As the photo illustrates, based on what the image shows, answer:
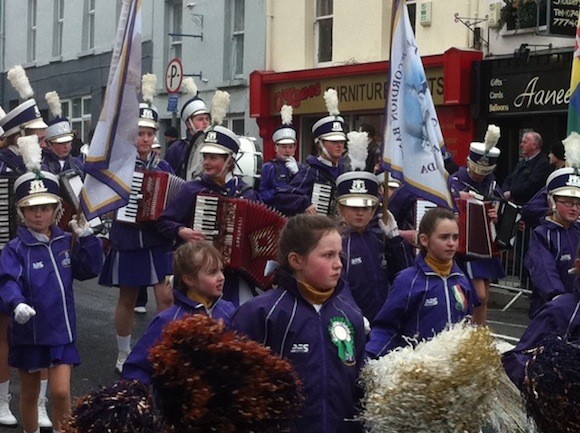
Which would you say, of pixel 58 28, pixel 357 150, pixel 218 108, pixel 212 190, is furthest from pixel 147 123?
pixel 58 28

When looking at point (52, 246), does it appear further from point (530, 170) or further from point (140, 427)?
point (530, 170)

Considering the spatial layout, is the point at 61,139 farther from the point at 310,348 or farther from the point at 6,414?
the point at 310,348

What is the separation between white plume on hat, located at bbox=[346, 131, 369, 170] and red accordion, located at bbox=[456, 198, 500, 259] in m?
2.36

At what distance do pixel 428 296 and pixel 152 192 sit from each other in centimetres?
373

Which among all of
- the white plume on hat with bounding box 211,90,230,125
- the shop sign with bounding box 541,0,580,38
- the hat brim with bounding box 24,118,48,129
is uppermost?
the shop sign with bounding box 541,0,580,38

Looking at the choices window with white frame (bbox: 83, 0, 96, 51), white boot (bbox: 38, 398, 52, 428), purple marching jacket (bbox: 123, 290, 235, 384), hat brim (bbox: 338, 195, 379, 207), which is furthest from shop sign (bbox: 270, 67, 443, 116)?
purple marching jacket (bbox: 123, 290, 235, 384)

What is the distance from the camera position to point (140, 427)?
3.82m

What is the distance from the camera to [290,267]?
16.3 feet

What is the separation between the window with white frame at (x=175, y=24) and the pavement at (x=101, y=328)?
14.2 meters

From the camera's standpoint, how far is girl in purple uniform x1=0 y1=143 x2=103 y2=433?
24.5 feet

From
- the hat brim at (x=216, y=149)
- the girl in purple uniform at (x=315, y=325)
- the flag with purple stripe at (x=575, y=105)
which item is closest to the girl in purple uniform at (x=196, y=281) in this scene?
the girl in purple uniform at (x=315, y=325)

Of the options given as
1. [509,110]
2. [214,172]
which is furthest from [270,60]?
[214,172]

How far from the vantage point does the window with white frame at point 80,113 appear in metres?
34.4

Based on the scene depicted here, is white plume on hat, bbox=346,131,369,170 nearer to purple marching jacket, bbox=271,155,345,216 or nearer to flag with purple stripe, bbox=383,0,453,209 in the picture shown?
flag with purple stripe, bbox=383,0,453,209
